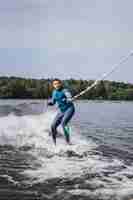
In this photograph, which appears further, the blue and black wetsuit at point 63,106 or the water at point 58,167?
the blue and black wetsuit at point 63,106

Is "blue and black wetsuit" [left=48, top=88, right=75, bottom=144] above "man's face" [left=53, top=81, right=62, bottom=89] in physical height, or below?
below

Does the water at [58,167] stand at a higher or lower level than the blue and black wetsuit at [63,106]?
lower

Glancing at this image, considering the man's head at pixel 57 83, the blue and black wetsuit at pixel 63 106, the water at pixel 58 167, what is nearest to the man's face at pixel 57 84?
the man's head at pixel 57 83

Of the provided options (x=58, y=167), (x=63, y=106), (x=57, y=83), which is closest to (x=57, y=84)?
(x=57, y=83)

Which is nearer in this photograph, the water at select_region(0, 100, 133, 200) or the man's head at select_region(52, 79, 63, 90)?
the water at select_region(0, 100, 133, 200)

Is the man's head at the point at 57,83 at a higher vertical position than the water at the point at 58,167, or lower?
higher

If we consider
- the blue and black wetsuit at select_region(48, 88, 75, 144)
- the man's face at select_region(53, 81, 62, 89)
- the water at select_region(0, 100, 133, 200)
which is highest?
the man's face at select_region(53, 81, 62, 89)

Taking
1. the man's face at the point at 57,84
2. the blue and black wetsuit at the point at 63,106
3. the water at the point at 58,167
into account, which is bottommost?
the water at the point at 58,167

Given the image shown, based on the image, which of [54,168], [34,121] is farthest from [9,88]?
[54,168]

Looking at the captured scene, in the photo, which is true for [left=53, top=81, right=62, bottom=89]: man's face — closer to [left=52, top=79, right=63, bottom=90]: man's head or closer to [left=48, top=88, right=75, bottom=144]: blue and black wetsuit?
[left=52, top=79, right=63, bottom=90]: man's head

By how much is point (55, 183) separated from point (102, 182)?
1.23 meters

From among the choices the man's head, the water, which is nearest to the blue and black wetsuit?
the man's head

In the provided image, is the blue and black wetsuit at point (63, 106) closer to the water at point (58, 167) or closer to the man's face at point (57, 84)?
the man's face at point (57, 84)

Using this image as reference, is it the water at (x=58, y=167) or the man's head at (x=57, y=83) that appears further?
the man's head at (x=57, y=83)
